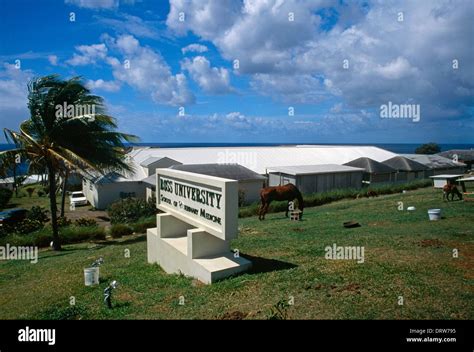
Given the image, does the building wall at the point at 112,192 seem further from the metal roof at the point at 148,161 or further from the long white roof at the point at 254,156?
the metal roof at the point at 148,161

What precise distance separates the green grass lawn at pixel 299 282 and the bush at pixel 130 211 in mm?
8694

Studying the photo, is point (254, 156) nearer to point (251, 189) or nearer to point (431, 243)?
point (251, 189)

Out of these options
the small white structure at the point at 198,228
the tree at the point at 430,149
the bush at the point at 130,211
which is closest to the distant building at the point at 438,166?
the bush at the point at 130,211

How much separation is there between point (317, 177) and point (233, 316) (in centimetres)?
2624

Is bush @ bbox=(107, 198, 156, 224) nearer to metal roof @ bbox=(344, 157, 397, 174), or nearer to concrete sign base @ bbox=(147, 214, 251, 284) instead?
concrete sign base @ bbox=(147, 214, 251, 284)

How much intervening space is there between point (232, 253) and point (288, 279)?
5.70ft

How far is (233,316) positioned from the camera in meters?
5.62

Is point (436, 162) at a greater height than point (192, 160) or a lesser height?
lesser

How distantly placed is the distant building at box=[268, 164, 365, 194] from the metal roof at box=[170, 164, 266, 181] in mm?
2258

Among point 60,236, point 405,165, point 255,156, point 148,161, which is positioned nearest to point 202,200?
point 60,236

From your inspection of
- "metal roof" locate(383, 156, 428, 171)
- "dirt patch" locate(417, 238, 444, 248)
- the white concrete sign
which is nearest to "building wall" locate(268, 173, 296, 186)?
"metal roof" locate(383, 156, 428, 171)

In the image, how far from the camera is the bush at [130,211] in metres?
21.5
